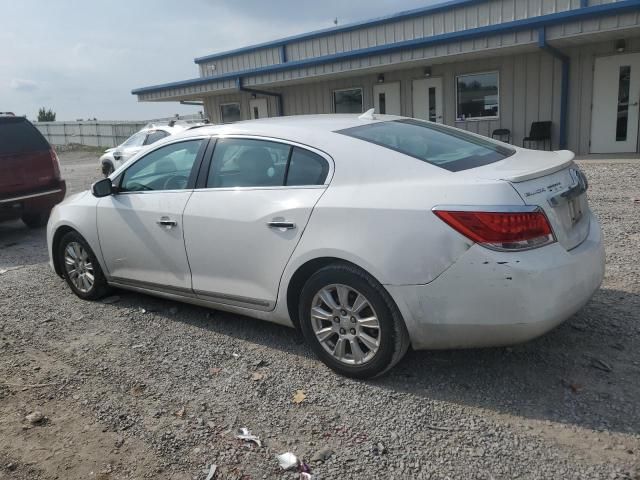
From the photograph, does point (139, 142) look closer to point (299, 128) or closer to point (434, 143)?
point (299, 128)

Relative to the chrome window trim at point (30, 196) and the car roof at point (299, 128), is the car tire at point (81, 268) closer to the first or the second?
the car roof at point (299, 128)

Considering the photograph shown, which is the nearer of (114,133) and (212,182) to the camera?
(212,182)

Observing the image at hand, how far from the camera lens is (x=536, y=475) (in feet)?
8.08

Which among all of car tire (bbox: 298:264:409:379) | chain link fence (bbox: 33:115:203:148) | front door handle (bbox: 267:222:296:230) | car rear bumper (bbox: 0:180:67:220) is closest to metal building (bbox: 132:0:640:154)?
car rear bumper (bbox: 0:180:67:220)

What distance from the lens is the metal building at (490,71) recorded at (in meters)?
12.2

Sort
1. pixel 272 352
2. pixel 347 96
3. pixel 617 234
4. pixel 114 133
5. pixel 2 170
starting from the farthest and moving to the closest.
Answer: pixel 114 133, pixel 347 96, pixel 2 170, pixel 617 234, pixel 272 352

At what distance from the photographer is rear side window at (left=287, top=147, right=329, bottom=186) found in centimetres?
351

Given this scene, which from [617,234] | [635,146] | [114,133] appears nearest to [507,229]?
[617,234]

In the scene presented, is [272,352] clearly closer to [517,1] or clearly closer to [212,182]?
[212,182]

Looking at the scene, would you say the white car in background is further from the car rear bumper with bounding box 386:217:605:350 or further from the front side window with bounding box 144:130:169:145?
the car rear bumper with bounding box 386:217:605:350

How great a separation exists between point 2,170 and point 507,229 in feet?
25.1

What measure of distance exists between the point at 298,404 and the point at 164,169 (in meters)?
2.28

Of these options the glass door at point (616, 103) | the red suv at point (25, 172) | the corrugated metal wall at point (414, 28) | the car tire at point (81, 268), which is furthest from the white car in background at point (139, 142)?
the glass door at point (616, 103)

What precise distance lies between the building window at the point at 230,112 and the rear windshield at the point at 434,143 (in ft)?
59.7
